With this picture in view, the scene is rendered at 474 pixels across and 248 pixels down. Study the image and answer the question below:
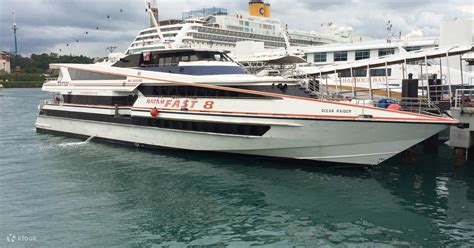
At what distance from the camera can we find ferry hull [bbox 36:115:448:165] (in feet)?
47.8

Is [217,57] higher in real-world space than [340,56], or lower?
lower

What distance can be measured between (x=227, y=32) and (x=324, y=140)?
54.8 m

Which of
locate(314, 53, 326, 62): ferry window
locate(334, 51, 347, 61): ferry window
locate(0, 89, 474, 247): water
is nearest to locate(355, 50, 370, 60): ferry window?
locate(334, 51, 347, 61): ferry window

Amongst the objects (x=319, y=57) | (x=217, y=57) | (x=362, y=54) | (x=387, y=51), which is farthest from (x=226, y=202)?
(x=319, y=57)

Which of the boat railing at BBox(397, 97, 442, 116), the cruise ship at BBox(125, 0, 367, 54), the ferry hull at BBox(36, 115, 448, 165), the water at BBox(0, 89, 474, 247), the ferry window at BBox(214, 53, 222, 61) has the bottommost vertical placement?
the water at BBox(0, 89, 474, 247)

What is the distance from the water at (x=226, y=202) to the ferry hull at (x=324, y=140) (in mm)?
614

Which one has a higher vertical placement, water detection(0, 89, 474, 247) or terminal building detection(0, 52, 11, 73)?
terminal building detection(0, 52, 11, 73)

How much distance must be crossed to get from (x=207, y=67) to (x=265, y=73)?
3213 millimetres

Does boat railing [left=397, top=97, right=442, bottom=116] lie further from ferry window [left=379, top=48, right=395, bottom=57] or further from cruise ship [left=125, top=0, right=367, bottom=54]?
cruise ship [left=125, top=0, right=367, bottom=54]

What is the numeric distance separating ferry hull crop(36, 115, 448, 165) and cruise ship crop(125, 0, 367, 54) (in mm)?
37937

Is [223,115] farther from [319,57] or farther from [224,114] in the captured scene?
[319,57]

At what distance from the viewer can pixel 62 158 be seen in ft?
63.2

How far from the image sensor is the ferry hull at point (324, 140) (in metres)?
14.6

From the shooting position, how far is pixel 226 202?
1253cm
